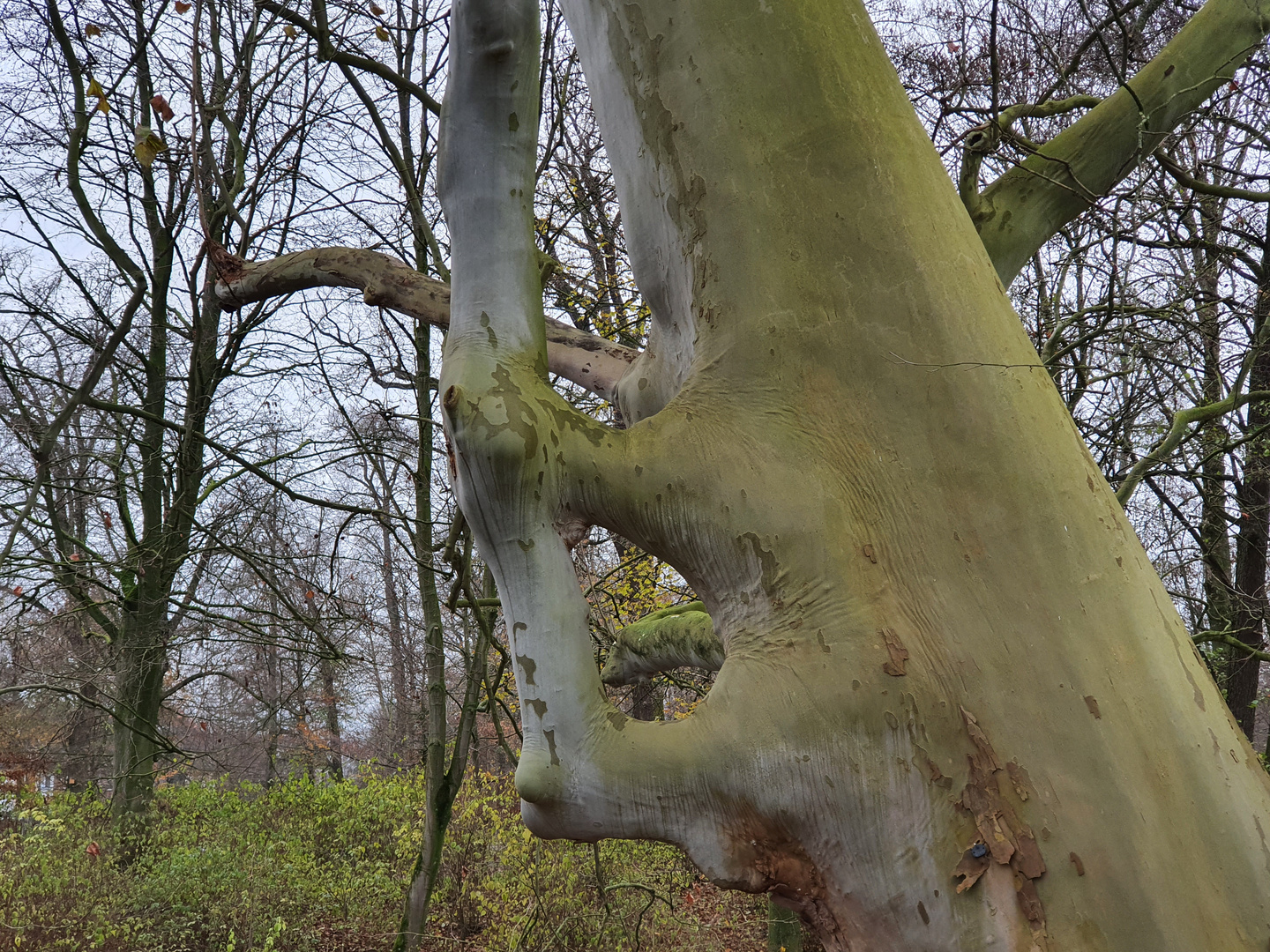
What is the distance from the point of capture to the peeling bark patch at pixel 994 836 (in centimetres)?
112

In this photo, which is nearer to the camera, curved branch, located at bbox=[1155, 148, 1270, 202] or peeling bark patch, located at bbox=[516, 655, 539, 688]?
peeling bark patch, located at bbox=[516, 655, 539, 688]

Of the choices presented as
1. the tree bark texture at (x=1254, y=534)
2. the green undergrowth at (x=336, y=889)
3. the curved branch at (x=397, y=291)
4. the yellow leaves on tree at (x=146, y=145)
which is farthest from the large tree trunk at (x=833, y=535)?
the green undergrowth at (x=336, y=889)

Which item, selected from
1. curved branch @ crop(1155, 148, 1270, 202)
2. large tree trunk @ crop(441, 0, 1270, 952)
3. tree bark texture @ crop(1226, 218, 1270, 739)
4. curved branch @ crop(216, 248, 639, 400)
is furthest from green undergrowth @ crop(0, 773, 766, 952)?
curved branch @ crop(1155, 148, 1270, 202)

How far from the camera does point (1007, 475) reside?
1.33m

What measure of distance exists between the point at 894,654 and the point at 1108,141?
1968 mm

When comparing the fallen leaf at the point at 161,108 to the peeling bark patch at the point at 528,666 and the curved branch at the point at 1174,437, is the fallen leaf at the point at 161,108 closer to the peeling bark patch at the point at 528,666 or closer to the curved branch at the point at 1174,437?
the peeling bark patch at the point at 528,666

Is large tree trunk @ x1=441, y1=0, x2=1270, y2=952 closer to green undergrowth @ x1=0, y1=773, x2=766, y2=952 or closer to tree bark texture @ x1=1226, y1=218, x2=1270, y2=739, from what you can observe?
tree bark texture @ x1=1226, y1=218, x2=1270, y2=739

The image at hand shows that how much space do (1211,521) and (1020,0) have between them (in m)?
3.93

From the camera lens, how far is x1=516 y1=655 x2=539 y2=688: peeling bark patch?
140 centimetres

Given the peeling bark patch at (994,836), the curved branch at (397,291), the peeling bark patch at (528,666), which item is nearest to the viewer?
the peeling bark patch at (994,836)

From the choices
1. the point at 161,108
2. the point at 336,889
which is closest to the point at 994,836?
the point at 161,108

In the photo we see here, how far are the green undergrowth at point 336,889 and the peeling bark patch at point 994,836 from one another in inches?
189

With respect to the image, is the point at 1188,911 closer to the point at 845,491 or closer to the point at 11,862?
the point at 845,491

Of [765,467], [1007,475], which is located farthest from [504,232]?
[1007,475]
